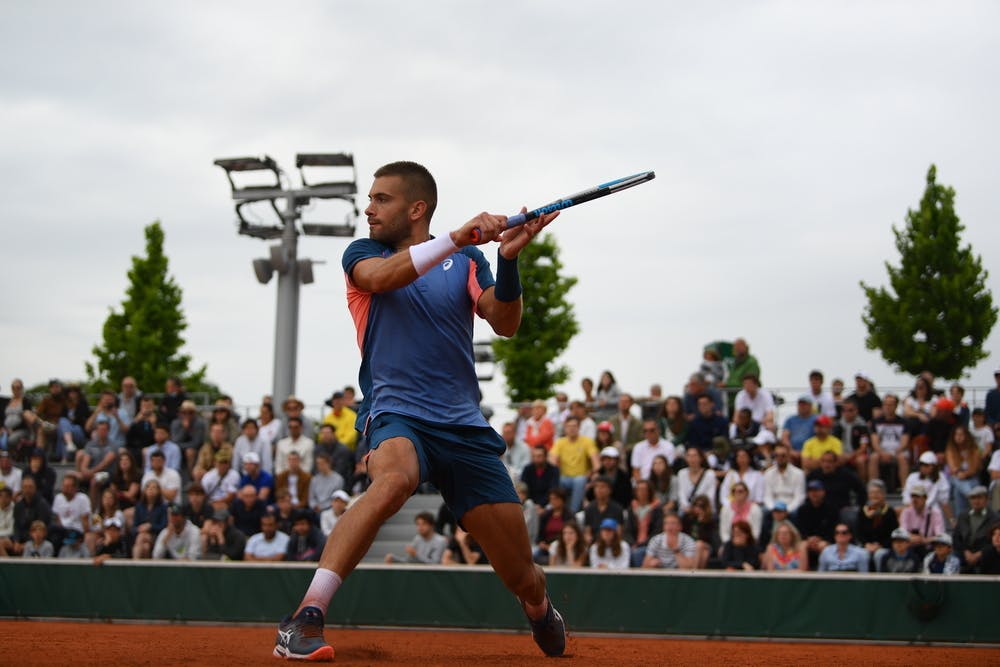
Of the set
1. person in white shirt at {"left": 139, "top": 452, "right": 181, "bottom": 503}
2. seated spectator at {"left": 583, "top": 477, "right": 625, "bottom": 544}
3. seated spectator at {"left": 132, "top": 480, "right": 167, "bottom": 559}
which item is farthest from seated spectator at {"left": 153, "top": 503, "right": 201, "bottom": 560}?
seated spectator at {"left": 583, "top": 477, "right": 625, "bottom": 544}

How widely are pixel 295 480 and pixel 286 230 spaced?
5.84 meters

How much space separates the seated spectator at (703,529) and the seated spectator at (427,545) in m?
2.98

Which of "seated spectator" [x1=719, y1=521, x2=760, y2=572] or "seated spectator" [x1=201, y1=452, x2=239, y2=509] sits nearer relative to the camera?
"seated spectator" [x1=719, y1=521, x2=760, y2=572]

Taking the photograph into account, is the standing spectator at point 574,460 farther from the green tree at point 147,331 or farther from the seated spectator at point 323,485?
the green tree at point 147,331

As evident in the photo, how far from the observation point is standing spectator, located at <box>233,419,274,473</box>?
17.9 m

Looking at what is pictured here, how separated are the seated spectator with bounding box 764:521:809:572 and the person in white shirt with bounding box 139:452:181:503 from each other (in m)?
8.24

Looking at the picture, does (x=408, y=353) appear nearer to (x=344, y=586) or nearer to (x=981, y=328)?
(x=344, y=586)

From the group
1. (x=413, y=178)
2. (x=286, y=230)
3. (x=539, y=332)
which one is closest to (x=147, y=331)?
(x=539, y=332)

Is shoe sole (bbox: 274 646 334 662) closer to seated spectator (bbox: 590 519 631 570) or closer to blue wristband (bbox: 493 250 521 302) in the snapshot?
blue wristband (bbox: 493 250 521 302)

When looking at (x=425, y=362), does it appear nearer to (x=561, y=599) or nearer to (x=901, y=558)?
(x=561, y=599)

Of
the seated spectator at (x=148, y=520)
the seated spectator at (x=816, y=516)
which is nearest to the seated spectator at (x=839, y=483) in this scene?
the seated spectator at (x=816, y=516)

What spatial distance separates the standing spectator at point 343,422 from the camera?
1861 centimetres

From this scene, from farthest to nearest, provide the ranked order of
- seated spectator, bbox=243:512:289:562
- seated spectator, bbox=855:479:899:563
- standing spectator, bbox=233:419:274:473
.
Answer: standing spectator, bbox=233:419:274:473
seated spectator, bbox=243:512:289:562
seated spectator, bbox=855:479:899:563

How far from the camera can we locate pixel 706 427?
1669 centimetres
